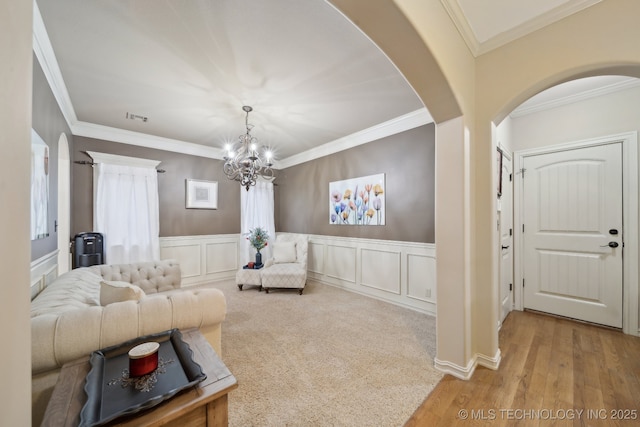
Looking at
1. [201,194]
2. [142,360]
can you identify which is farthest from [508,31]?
[201,194]

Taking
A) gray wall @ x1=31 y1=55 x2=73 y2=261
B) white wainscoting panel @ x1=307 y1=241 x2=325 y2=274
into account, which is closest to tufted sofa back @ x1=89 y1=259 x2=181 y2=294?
gray wall @ x1=31 y1=55 x2=73 y2=261

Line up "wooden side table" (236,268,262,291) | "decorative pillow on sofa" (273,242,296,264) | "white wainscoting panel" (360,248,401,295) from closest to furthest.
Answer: "white wainscoting panel" (360,248,401,295)
"wooden side table" (236,268,262,291)
"decorative pillow on sofa" (273,242,296,264)

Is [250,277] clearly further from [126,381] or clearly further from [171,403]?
[171,403]

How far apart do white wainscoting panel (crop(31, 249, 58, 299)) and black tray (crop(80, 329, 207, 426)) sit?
1415 millimetres

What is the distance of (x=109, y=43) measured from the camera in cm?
205

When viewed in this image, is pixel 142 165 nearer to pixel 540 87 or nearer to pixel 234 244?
pixel 234 244

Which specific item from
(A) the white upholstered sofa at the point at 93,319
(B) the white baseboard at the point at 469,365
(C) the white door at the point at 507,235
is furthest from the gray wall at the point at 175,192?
(C) the white door at the point at 507,235

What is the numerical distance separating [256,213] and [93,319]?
424cm

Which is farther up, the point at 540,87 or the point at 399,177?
the point at 540,87

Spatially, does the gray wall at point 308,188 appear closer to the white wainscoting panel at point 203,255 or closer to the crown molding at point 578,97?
the white wainscoting panel at point 203,255

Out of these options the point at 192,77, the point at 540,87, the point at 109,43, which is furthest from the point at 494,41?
the point at 109,43

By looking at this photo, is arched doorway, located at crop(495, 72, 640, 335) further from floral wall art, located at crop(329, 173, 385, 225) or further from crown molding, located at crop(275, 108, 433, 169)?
floral wall art, located at crop(329, 173, 385, 225)

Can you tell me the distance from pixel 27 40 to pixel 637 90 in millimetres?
4665

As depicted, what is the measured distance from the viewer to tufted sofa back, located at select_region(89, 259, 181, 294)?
2803 mm
